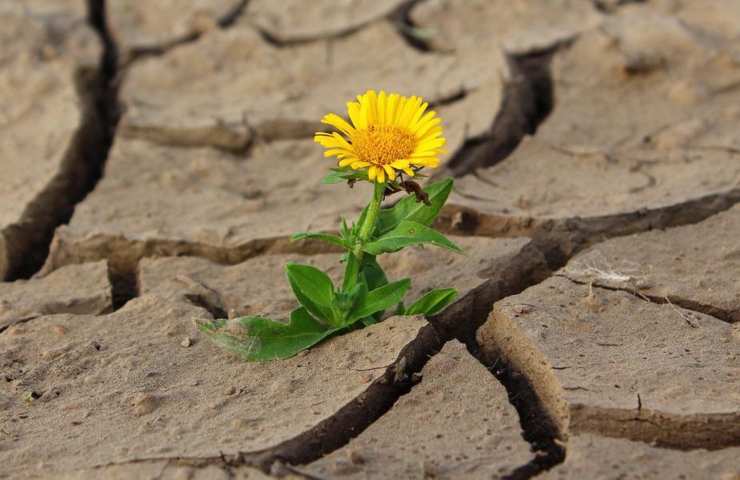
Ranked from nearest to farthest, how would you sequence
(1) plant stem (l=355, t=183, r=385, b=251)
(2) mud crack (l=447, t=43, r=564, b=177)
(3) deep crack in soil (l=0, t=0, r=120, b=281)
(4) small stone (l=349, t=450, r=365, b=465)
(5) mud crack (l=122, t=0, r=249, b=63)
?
(4) small stone (l=349, t=450, r=365, b=465) < (1) plant stem (l=355, t=183, r=385, b=251) < (3) deep crack in soil (l=0, t=0, r=120, b=281) < (2) mud crack (l=447, t=43, r=564, b=177) < (5) mud crack (l=122, t=0, r=249, b=63)

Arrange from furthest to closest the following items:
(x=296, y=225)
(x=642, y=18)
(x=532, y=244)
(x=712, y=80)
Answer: (x=642, y=18), (x=712, y=80), (x=296, y=225), (x=532, y=244)

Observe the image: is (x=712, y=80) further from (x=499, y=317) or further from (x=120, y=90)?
(x=120, y=90)

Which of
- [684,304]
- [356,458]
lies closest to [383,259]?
[684,304]

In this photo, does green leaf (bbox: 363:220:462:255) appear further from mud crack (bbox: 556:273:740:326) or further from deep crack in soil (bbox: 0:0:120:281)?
deep crack in soil (bbox: 0:0:120:281)

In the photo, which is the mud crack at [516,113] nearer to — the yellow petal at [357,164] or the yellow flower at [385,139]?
the yellow flower at [385,139]

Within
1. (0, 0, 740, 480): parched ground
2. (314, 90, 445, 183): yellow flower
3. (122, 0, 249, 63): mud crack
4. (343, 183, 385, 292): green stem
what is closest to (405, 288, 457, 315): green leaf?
(0, 0, 740, 480): parched ground

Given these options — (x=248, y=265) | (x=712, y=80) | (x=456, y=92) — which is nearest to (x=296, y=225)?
(x=248, y=265)

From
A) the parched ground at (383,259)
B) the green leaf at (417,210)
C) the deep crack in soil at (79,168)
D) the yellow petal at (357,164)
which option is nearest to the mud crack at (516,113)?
the parched ground at (383,259)
